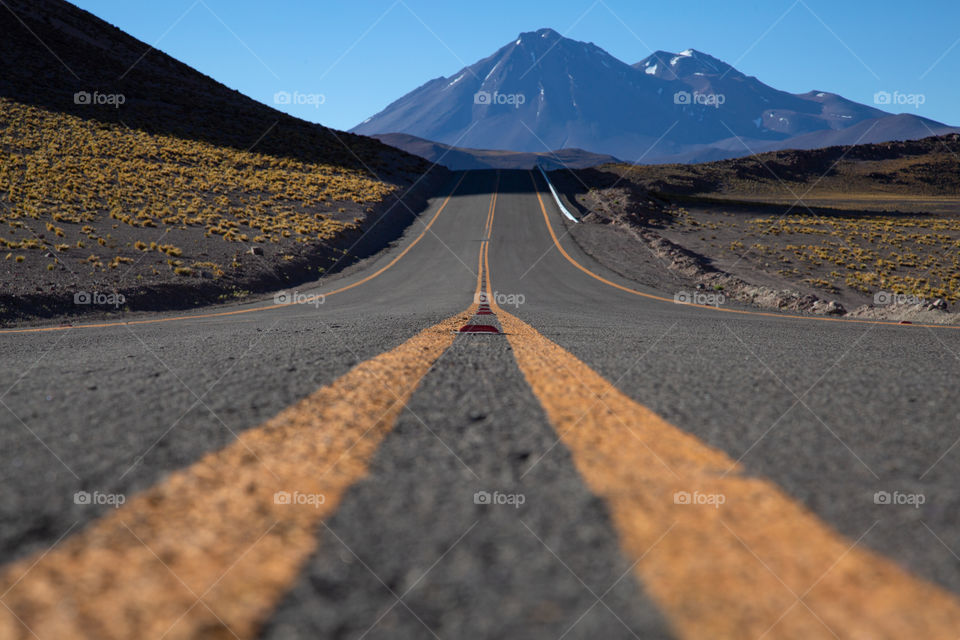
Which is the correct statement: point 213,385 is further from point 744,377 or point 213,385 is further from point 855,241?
point 855,241

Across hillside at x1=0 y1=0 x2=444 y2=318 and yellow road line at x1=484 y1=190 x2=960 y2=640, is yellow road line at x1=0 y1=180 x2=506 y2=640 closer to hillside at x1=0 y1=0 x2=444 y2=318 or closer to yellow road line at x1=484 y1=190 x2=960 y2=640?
yellow road line at x1=484 y1=190 x2=960 y2=640

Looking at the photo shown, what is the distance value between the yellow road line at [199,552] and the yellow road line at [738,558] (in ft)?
2.11

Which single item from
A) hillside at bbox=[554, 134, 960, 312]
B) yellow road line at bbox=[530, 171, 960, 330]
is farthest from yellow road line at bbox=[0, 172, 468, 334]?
hillside at bbox=[554, 134, 960, 312]

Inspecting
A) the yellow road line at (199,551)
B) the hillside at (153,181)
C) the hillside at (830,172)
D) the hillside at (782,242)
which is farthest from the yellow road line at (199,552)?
the hillside at (830,172)

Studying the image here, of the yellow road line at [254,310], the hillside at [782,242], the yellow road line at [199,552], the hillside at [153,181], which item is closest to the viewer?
the yellow road line at [199,552]

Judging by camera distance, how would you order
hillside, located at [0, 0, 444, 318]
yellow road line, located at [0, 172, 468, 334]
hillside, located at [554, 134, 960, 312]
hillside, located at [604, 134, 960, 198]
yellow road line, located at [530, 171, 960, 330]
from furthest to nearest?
hillside, located at [604, 134, 960, 198] → hillside, located at [554, 134, 960, 312] → hillside, located at [0, 0, 444, 318] → yellow road line, located at [0, 172, 468, 334] → yellow road line, located at [530, 171, 960, 330]

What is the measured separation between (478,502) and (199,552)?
576 mm

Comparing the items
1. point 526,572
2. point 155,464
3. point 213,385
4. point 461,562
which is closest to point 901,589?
point 526,572

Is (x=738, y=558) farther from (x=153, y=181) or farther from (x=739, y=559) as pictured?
(x=153, y=181)

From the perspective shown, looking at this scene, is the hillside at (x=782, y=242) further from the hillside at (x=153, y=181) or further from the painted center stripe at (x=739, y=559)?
the hillside at (x=153, y=181)

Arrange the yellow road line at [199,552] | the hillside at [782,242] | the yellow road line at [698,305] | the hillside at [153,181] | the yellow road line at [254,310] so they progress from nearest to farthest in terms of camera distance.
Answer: the yellow road line at [199,552], the yellow road line at [698,305], the yellow road line at [254,310], the hillside at [153,181], the hillside at [782,242]

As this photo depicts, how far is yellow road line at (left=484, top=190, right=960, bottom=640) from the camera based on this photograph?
81cm

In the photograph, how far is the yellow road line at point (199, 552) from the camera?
2.63 ft

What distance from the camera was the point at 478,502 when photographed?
4.05 ft
